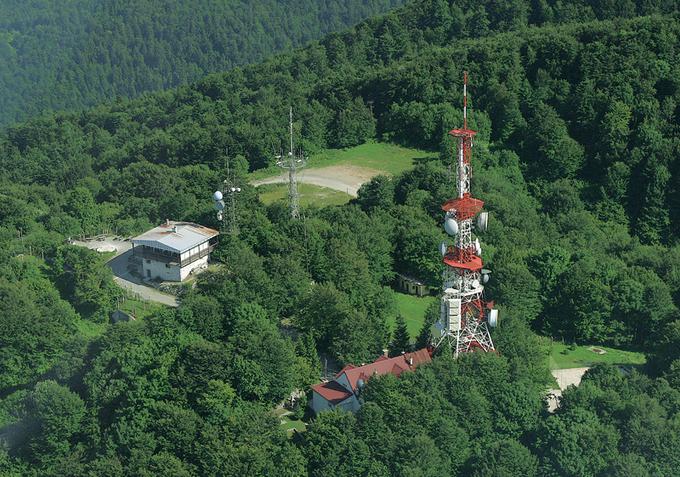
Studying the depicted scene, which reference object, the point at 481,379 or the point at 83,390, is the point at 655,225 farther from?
the point at 83,390

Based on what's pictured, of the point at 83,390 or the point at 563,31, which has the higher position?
the point at 563,31

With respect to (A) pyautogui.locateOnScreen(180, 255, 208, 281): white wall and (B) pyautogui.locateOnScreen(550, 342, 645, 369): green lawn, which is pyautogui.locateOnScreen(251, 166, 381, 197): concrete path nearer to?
(A) pyautogui.locateOnScreen(180, 255, 208, 281): white wall

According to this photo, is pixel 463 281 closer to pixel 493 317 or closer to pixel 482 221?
pixel 493 317

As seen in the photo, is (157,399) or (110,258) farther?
(110,258)

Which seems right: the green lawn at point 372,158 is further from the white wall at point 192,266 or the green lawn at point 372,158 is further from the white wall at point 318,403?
the white wall at point 318,403

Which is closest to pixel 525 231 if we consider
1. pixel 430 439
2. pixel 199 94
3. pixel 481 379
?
pixel 481 379
